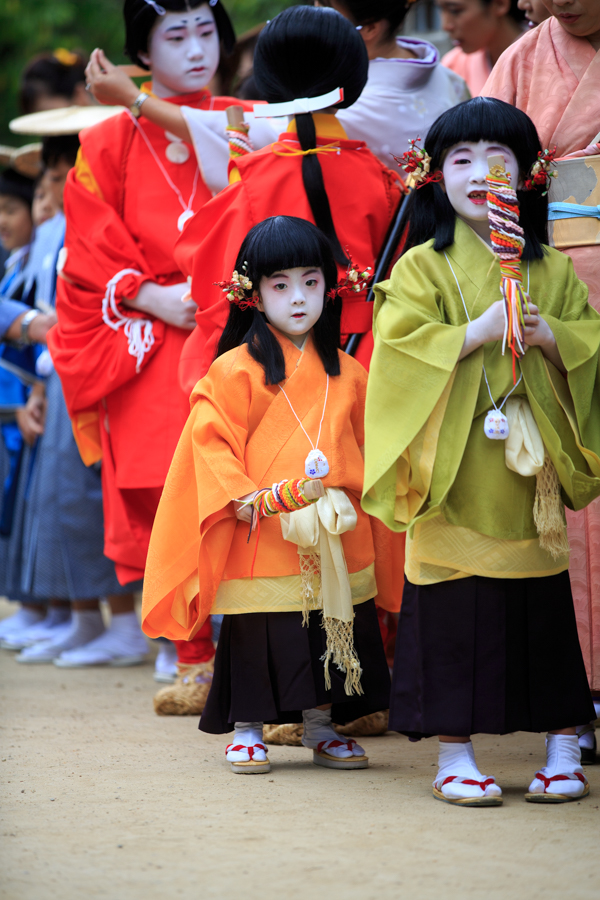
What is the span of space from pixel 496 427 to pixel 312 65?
1.37 m

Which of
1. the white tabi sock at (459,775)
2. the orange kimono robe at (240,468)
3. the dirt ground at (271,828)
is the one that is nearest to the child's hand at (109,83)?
the orange kimono robe at (240,468)

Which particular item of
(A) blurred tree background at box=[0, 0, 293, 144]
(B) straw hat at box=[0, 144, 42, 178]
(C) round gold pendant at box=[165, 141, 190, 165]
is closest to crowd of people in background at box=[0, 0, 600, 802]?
(C) round gold pendant at box=[165, 141, 190, 165]

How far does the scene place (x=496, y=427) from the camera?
255cm

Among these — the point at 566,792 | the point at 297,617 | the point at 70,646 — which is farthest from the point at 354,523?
the point at 70,646

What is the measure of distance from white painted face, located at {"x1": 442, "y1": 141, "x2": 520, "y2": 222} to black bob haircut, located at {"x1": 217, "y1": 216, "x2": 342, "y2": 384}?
0.45 m

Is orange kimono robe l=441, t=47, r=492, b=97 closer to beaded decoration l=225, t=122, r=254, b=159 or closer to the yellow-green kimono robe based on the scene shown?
beaded decoration l=225, t=122, r=254, b=159

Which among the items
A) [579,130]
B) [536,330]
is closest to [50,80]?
[579,130]

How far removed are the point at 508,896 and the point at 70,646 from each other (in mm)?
3493

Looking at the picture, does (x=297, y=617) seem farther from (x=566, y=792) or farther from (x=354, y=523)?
(x=566, y=792)

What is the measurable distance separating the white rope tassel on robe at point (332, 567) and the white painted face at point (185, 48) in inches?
73.5

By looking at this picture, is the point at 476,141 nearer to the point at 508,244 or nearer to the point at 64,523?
the point at 508,244

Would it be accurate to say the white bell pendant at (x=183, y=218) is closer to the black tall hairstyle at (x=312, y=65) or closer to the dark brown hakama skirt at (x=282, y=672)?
the black tall hairstyle at (x=312, y=65)

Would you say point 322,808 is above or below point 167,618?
below

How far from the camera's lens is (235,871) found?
6.97ft
